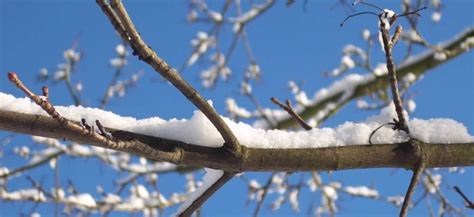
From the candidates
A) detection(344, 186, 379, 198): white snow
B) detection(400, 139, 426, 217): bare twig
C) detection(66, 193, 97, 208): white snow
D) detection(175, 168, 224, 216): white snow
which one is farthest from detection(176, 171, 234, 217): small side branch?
detection(344, 186, 379, 198): white snow

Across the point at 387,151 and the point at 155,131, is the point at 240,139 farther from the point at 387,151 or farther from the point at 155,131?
the point at 387,151

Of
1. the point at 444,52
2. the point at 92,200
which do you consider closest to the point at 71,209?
the point at 92,200

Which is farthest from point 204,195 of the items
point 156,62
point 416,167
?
point 416,167

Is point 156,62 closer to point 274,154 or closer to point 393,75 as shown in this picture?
point 274,154

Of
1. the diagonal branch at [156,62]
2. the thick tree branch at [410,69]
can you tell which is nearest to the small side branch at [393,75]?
the diagonal branch at [156,62]

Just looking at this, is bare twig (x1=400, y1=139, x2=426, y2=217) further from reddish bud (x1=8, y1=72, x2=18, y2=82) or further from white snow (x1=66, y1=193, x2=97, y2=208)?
white snow (x1=66, y1=193, x2=97, y2=208)

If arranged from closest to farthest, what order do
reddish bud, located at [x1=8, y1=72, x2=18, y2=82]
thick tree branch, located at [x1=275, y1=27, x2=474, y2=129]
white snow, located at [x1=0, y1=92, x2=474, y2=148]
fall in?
reddish bud, located at [x1=8, y1=72, x2=18, y2=82], white snow, located at [x1=0, y1=92, x2=474, y2=148], thick tree branch, located at [x1=275, y1=27, x2=474, y2=129]

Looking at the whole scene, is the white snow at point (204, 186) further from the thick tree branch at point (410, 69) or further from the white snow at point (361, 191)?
the white snow at point (361, 191)
